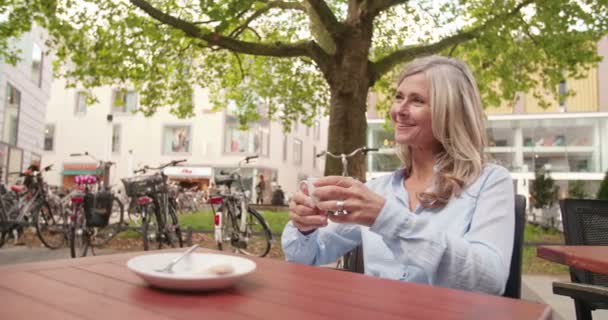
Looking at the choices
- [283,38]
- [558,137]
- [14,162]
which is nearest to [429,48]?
[283,38]

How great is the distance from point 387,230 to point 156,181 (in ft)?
18.8

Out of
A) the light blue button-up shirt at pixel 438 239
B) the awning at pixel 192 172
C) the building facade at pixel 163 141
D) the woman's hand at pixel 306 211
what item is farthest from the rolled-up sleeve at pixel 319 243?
the awning at pixel 192 172

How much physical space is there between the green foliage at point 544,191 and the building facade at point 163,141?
50.4 feet

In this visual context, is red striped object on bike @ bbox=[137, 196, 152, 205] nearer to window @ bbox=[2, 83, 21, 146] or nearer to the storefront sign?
window @ bbox=[2, 83, 21, 146]

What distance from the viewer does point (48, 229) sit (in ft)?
25.5

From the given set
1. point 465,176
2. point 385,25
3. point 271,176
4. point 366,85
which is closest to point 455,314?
point 465,176

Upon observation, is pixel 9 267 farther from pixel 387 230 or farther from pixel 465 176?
pixel 465 176

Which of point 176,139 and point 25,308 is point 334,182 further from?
point 176,139

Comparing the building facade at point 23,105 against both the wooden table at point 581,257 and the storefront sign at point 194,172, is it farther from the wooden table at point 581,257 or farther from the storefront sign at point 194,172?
the wooden table at point 581,257

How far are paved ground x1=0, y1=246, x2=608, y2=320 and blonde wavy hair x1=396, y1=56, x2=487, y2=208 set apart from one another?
1.37m

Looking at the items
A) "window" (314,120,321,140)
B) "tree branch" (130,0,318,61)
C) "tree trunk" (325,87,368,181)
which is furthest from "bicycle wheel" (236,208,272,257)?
"window" (314,120,321,140)

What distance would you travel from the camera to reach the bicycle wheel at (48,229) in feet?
24.6

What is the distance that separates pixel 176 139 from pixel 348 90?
23.7m

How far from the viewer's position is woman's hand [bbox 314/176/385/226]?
1145 millimetres
